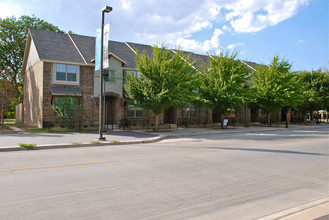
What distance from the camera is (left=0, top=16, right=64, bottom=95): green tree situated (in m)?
32.9

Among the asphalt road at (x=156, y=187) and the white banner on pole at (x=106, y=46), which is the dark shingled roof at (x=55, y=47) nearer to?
the white banner on pole at (x=106, y=46)

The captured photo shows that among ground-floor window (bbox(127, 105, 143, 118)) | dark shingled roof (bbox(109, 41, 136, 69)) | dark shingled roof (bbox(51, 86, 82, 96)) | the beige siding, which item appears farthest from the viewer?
dark shingled roof (bbox(109, 41, 136, 69))

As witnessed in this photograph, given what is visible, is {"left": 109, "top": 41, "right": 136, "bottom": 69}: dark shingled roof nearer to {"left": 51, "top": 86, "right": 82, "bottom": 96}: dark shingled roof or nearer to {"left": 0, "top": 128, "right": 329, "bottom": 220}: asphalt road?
{"left": 51, "top": 86, "right": 82, "bottom": 96}: dark shingled roof

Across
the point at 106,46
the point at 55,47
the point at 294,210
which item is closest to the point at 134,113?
the point at 55,47

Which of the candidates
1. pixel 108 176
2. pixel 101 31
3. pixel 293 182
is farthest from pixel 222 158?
pixel 101 31

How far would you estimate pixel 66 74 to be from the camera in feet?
70.7

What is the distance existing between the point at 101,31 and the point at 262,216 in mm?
13375

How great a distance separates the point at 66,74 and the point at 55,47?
3334mm

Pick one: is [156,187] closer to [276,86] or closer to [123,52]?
[123,52]

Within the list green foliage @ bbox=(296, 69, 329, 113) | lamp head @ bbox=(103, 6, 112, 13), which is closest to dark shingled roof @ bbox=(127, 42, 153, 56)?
lamp head @ bbox=(103, 6, 112, 13)

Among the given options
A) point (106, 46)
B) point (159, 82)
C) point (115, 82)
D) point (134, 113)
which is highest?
point (106, 46)

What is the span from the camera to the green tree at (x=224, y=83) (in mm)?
22125

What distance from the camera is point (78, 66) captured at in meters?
21.9

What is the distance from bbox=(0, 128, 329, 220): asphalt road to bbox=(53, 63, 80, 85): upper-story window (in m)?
13.6
